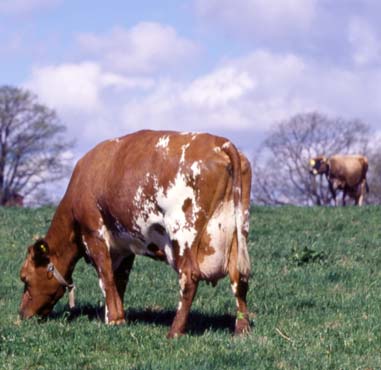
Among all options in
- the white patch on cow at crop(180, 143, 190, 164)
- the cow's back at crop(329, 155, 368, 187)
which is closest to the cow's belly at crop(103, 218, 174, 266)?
the white patch on cow at crop(180, 143, 190, 164)

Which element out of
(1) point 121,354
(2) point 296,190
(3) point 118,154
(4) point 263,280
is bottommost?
(1) point 121,354

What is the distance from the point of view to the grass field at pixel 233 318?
8.22 meters

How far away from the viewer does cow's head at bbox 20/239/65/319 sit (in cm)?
1097

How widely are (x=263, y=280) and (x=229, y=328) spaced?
3207mm

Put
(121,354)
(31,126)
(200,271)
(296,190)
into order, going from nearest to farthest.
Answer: (121,354) < (200,271) < (31,126) < (296,190)

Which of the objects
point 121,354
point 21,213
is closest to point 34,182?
point 21,213

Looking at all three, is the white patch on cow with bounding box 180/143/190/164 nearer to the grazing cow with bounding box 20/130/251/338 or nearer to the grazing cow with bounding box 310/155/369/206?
the grazing cow with bounding box 20/130/251/338

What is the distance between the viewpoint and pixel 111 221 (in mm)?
10484

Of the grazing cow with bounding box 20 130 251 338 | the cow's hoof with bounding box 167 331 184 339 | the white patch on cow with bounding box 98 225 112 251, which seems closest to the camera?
the cow's hoof with bounding box 167 331 184 339

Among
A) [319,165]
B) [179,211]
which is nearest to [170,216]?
[179,211]

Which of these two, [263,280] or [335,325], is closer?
[335,325]

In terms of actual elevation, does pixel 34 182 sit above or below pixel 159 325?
Result: above

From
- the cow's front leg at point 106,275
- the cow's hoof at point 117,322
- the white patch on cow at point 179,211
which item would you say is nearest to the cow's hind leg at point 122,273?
the cow's front leg at point 106,275

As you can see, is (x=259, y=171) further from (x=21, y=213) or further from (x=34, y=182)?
(x=21, y=213)
